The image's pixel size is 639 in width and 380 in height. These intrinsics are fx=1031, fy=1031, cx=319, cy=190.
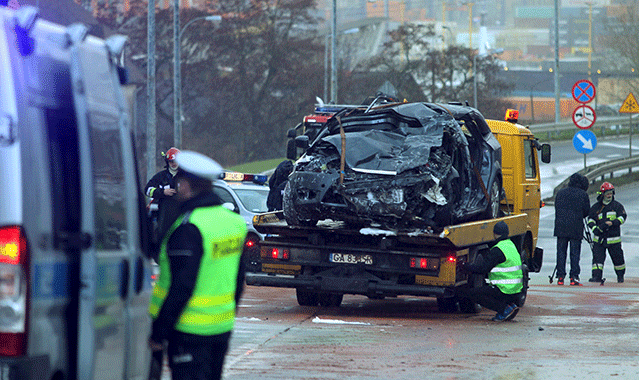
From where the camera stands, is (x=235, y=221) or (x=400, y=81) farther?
(x=400, y=81)

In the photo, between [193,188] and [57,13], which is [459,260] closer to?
[193,188]

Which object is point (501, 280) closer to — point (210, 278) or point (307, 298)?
point (307, 298)

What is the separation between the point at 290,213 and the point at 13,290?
7444 mm

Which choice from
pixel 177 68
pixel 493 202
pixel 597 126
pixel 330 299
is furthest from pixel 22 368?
pixel 597 126

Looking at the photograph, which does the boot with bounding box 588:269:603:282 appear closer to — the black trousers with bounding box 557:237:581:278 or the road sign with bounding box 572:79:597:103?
the black trousers with bounding box 557:237:581:278

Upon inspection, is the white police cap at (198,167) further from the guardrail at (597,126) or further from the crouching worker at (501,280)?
the guardrail at (597,126)

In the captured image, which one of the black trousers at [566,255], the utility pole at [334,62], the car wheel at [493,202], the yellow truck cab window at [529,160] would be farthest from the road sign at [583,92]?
the utility pole at [334,62]

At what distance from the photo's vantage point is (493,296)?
11484 mm

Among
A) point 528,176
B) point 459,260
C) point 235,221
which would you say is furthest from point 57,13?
point 235,221

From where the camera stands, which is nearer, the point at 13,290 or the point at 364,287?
the point at 13,290

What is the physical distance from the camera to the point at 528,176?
1408cm

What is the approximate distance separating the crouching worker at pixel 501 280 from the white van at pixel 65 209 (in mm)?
6846

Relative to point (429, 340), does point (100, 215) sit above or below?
above

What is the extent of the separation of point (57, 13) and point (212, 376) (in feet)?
105
